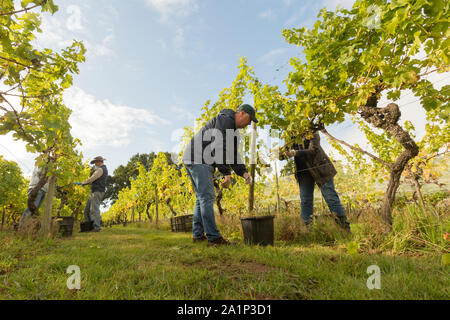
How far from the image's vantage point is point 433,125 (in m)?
5.46

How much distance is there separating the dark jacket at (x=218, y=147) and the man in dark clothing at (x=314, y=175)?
2.93 ft

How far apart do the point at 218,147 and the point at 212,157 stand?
19 centimetres

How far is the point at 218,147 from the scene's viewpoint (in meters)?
2.99

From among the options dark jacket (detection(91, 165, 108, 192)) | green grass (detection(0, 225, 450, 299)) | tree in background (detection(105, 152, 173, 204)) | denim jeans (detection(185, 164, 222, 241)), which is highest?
tree in background (detection(105, 152, 173, 204))

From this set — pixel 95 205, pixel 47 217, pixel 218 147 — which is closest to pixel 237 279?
pixel 218 147

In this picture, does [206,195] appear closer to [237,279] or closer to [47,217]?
[237,279]

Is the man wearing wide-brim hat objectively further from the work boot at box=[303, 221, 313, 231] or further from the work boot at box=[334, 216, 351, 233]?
the work boot at box=[334, 216, 351, 233]

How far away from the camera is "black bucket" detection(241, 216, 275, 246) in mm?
2928

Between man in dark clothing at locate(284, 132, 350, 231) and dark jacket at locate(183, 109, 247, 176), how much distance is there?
894 millimetres

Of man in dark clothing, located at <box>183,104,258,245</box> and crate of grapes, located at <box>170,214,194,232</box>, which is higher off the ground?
man in dark clothing, located at <box>183,104,258,245</box>

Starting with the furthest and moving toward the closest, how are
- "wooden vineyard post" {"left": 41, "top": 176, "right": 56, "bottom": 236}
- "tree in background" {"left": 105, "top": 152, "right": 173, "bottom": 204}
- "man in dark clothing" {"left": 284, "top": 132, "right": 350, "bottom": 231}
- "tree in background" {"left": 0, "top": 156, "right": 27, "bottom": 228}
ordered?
"tree in background" {"left": 105, "top": 152, "right": 173, "bottom": 204}
"tree in background" {"left": 0, "top": 156, "right": 27, "bottom": 228}
"wooden vineyard post" {"left": 41, "top": 176, "right": 56, "bottom": 236}
"man in dark clothing" {"left": 284, "top": 132, "right": 350, "bottom": 231}

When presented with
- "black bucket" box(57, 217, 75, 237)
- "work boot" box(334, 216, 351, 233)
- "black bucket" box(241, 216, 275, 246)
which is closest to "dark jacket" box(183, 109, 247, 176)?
"black bucket" box(241, 216, 275, 246)
